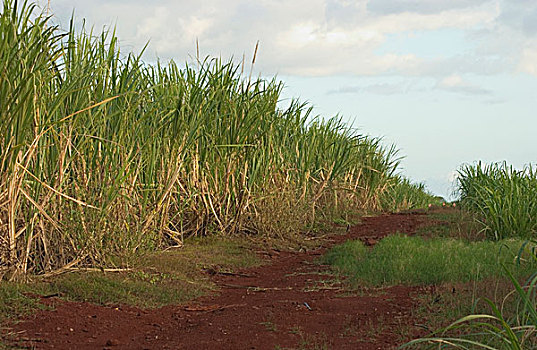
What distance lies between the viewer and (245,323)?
365cm

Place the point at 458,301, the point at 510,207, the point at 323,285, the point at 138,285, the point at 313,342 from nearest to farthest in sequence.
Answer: the point at 313,342 → the point at 458,301 → the point at 138,285 → the point at 323,285 → the point at 510,207

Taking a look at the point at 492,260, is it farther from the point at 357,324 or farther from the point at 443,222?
the point at 443,222

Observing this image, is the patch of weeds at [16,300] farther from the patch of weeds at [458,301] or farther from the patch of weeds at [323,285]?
the patch of weeds at [458,301]

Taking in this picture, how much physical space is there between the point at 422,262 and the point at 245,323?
1.92 metres

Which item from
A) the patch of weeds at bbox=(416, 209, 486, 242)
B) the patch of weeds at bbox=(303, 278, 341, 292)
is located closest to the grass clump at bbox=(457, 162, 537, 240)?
the patch of weeds at bbox=(416, 209, 486, 242)

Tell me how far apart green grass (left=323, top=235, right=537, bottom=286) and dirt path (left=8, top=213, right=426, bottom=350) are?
29cm

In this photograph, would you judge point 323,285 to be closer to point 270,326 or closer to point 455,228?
point 270,326

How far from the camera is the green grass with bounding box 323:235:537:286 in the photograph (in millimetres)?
4570

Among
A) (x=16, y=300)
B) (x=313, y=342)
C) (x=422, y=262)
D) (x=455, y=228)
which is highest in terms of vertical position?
(x=455, y=228)

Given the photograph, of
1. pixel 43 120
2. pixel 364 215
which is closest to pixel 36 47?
pixel 43 120

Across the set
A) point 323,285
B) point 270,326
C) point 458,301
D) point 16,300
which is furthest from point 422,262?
point 16,300

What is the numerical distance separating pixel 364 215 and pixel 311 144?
3.10m

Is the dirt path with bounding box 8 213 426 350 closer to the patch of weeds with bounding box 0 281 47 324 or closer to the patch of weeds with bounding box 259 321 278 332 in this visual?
the patch of weeds with bounding box 259 321 278 332

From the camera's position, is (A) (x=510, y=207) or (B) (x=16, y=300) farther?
(A) (x=510, y=207)
